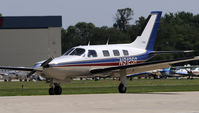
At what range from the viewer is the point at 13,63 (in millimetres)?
95875

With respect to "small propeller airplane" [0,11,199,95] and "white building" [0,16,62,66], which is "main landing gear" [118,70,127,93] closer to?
"small propeller airplane" [0,11,199,95]

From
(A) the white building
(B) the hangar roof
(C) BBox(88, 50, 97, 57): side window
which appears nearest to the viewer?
(C) BBox(88, 50, 97, 57): side window

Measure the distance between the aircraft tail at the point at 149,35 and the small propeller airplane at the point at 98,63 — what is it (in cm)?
6

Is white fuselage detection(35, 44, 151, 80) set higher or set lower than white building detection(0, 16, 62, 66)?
lower

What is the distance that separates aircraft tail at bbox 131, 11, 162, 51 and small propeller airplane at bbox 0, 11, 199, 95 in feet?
0.19

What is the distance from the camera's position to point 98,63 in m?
29.9

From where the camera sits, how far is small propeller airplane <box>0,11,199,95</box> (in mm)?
27953

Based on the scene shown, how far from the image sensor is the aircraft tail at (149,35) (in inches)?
1307

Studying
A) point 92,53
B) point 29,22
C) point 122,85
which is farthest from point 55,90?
point 29,22

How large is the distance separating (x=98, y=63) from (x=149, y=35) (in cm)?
511

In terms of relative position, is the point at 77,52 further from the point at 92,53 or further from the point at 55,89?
the point at 55,89
